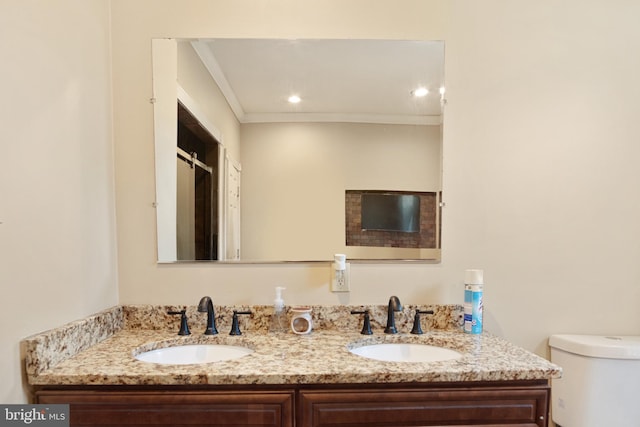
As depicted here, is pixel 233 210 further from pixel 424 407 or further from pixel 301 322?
pixel 424 407

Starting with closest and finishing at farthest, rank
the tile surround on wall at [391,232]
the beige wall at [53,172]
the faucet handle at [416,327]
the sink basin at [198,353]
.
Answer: the beige wall at [53,172] → the sink basin at [198,353] → the faucet handle at [416,327] → the tile surround on wall at [391,232]

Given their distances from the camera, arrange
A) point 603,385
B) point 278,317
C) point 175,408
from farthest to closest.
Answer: point 278,317, point 603,385, point 175,408

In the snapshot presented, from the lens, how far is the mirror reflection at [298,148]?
1417mm

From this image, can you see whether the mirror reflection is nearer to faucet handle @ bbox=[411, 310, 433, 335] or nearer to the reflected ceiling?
the reflected ceiling

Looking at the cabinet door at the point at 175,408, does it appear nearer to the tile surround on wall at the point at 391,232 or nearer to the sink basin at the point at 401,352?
the sink basin at the point at 401,352

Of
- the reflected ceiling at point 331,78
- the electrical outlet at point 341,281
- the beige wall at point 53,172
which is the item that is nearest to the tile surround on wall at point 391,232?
the electrical outlet at point 341,281

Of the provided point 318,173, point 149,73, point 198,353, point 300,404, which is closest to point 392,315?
point 300,404

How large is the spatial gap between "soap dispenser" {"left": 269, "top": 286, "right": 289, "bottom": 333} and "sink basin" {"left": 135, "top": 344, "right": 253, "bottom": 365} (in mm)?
144

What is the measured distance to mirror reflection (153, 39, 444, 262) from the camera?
1.42 metres

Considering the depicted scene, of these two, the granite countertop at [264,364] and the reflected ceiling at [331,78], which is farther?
the reflected ceiling at [331,78]

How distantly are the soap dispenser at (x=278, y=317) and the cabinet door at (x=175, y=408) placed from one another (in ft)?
1.30

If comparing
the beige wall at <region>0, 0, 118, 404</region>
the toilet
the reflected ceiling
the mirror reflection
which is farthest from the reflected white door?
the toilet

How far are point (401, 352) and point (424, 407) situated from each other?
31 cm

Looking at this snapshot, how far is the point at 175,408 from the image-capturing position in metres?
0.97
